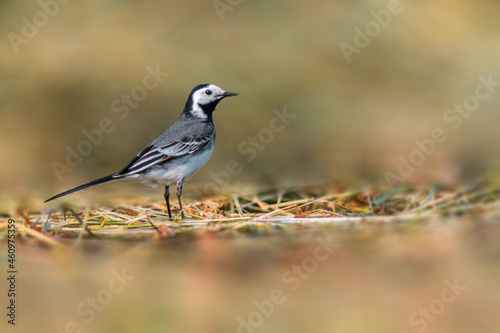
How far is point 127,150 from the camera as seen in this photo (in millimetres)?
5758

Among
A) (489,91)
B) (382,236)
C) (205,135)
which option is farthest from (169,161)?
(489,91)

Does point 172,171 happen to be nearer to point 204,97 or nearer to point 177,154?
point 177,154

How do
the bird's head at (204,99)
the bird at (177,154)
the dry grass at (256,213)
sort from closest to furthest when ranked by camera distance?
the dry grass at (256,213) < the bird at (177,154) < the bird's head at (204,99)

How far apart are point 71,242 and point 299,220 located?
139 cm

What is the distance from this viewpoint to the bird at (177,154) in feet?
13.7

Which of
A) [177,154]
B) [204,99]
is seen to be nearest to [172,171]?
[177,154]

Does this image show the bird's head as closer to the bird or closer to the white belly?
the bird

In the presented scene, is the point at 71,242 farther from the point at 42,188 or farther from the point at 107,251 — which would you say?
the point at 42,188

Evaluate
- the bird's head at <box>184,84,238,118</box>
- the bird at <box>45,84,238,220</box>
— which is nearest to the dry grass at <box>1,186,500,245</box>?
the bird at <box>45,84,238,220</box>

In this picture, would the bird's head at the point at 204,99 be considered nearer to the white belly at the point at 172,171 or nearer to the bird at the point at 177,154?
the bird at the point at 177,154

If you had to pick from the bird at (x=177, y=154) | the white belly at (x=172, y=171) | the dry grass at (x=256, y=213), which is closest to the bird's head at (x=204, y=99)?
the bird at (x=177, y=154)

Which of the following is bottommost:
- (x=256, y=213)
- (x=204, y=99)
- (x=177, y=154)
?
(x=256, y=213)

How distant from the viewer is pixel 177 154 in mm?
4277

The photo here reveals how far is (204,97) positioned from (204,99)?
0.05ft
